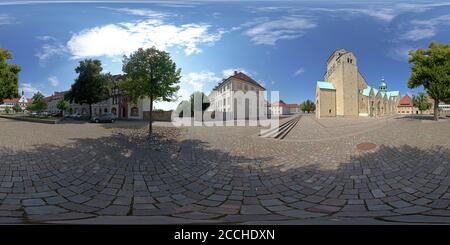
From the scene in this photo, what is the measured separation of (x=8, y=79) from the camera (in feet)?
5.98

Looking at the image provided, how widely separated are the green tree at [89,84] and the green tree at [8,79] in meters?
0.41

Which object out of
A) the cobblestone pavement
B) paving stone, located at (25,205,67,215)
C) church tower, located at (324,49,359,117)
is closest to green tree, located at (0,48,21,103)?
the cobblestone pavement

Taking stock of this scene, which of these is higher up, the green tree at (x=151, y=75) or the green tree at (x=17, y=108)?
the green tree at (x=151, y=75)

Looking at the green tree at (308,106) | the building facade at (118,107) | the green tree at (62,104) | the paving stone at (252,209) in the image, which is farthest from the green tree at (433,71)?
the green tree at (62,104)

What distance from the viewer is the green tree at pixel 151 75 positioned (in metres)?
1.68

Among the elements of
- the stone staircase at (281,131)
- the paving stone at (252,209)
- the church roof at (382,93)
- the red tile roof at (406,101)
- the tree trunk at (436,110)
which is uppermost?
the church roof at (382,93)

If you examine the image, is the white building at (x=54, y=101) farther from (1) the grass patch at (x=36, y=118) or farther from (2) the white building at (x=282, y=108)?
(2) the white building at (x=282, y=108)

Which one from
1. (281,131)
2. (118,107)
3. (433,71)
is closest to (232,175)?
(281,131)

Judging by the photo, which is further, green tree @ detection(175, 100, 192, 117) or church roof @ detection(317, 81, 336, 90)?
church roof @ detection(317, 81, 336, 90)

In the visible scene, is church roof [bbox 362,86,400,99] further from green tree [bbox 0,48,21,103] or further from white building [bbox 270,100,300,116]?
green tree [bbox 0,48,21,103]

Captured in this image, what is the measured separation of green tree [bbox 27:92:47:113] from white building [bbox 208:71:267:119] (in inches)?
43.1

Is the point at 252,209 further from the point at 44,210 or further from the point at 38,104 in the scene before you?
the point at 38,104

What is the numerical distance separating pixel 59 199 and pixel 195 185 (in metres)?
0.89

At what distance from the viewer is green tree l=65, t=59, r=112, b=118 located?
5.87 ft
